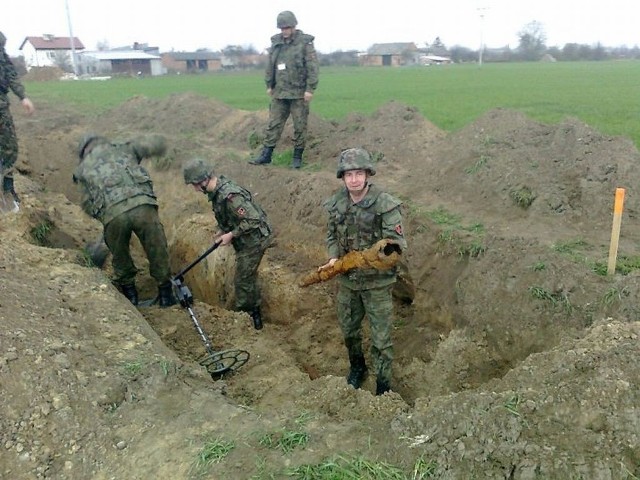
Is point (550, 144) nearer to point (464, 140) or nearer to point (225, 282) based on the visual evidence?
point (464, 140)

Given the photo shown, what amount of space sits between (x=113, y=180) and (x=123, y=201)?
255 mm

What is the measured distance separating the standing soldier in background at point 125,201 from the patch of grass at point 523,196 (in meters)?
4.03

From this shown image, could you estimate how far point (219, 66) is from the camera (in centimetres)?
7569

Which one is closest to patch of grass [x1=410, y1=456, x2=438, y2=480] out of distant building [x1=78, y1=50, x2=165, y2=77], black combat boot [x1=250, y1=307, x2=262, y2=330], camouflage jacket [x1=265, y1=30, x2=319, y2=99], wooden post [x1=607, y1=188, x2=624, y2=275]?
wooden post [x1=607, y1=188, x2=624, y2=275]

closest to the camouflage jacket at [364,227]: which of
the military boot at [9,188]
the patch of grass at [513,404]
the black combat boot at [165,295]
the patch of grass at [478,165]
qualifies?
the patch of grass at [513,404]

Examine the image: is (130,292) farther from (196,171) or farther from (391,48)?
(391,48)

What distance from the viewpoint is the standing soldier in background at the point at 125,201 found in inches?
236

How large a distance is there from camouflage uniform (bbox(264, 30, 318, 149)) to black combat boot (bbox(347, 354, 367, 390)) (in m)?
4.68

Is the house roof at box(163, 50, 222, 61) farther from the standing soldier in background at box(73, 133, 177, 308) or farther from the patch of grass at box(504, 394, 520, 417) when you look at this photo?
the patch of grass at box(504, 394, 520, 417)

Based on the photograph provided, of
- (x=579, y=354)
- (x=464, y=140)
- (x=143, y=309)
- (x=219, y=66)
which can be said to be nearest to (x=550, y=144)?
(x=464, y=140)

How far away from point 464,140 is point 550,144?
5.05 ft

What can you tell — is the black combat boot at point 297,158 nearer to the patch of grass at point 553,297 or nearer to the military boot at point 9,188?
the military boot at point 9,188

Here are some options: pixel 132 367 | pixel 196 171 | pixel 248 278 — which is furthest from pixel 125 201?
pixel 132 367

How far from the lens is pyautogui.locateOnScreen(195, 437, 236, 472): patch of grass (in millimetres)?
3026
